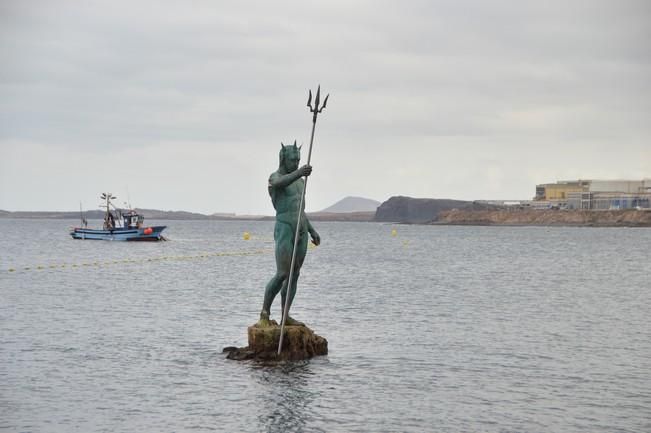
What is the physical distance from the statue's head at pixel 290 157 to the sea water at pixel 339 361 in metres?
4.27

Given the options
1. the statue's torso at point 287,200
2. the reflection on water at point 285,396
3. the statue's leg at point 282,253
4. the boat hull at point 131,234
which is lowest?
the reflection on water at point 285,396

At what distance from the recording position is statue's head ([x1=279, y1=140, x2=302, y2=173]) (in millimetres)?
21391

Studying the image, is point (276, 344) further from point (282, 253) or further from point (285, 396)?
point (285, 396)

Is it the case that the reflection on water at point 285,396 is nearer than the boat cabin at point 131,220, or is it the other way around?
the reflection on water at point 285,396

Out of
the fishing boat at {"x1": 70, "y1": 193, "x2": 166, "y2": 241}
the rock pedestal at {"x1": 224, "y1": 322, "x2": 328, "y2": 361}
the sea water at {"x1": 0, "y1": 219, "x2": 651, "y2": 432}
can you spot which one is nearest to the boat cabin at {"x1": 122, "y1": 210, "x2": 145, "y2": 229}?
the fishing boat at {"x1": 70, "y1": 193, "x2": 166, "y2": 241}

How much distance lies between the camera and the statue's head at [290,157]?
70.2 ft

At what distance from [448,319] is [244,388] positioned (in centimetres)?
1438

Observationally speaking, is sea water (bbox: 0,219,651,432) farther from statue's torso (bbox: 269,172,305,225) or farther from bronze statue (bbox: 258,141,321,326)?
statue's torso (bbox: 269,172,305,225)

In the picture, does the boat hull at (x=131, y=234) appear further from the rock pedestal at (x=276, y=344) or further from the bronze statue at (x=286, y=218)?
the bronze statue at (x=286, y=218)

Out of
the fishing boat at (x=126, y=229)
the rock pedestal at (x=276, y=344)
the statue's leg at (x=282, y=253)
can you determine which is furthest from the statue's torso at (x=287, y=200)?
the fishing boat at (x=126, y=229)

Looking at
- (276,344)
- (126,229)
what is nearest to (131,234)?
(126,229)

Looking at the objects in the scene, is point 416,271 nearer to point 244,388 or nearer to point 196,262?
point 196,262

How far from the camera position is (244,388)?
19422mm

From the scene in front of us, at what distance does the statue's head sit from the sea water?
427cm
